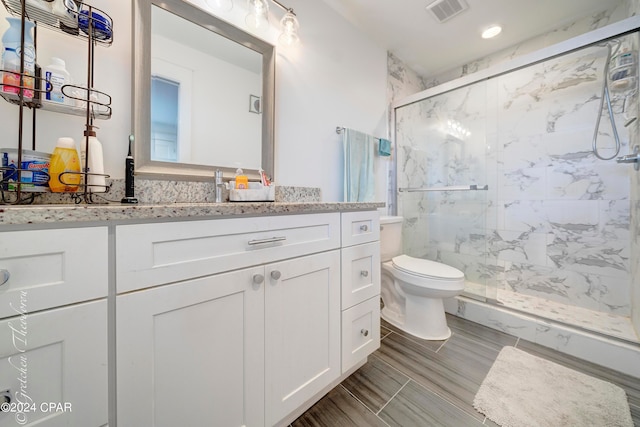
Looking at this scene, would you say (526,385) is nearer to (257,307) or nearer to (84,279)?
(257,307)

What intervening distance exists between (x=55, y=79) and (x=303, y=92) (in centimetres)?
116

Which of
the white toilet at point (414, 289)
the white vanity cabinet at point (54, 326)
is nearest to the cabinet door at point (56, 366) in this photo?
the white vanity cabinet at point (54, 326)

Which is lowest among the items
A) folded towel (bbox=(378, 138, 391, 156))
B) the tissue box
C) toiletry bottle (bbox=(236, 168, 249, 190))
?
the tissue box

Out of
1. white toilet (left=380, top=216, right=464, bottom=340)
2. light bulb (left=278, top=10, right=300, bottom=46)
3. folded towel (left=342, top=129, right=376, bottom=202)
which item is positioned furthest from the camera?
folded towel (left=342, top=129, right=376, bottom=202)

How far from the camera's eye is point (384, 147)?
6.66 feet

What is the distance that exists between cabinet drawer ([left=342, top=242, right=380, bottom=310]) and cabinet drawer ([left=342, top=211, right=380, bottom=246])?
0.03 meters

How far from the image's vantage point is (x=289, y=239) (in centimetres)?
87

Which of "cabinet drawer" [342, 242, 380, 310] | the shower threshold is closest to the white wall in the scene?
"cabinet drawer" [342, 242, 380, 310]

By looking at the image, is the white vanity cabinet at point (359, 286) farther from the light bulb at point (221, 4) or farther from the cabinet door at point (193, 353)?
the light bulb at point (221, 4)

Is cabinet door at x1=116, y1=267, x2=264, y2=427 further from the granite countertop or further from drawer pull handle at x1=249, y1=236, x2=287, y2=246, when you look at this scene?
the granite countertop

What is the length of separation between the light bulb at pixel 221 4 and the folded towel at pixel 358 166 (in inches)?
38.4

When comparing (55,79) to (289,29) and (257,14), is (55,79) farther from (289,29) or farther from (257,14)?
(289,29)

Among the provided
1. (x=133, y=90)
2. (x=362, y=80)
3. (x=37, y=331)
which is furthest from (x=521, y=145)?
(x=37, y=331)

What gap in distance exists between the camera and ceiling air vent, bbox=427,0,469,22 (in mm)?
1600
